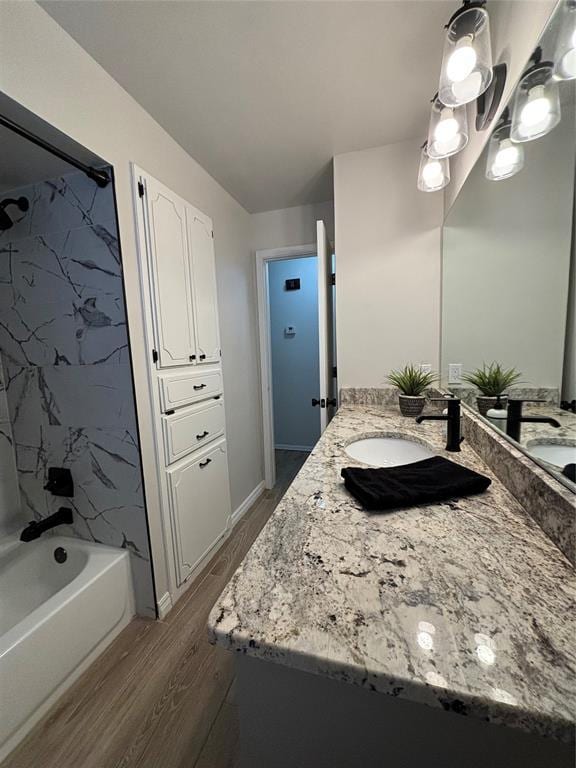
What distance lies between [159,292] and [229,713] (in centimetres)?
175

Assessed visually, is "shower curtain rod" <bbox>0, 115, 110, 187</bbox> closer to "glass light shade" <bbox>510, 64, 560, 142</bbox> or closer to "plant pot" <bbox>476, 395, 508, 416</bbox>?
"glass light shade" <bbox>510, 64, 560, 142</bbox>

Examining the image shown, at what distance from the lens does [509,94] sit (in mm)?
874

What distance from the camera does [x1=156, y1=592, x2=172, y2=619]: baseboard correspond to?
4.85 feet

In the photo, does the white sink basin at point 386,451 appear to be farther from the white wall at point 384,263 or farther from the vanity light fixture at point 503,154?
the vanity light fixture at point 503,154

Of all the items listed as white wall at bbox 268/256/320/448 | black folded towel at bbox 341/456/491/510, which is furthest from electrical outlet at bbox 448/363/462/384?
white wall at bbox 268/256/320/448

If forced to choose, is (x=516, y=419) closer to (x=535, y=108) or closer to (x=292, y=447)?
(x=535, y=108)

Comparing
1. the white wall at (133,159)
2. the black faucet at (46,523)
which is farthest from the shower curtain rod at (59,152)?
the black faucet at (46,523)

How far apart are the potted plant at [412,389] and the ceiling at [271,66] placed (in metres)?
1.35

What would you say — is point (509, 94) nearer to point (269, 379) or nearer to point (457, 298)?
point (457, 298)

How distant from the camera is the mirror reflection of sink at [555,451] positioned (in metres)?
0.63

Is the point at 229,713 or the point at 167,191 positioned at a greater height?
the point at 167,191

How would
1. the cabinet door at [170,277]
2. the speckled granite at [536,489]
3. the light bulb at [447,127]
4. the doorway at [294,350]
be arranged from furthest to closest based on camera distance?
the doorway at [294,350] < the cabinet door at [170,277] < the light bulb at [447,127] < the speckled granite at [536,489]

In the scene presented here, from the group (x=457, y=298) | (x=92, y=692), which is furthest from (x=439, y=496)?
(x=92, y=692)

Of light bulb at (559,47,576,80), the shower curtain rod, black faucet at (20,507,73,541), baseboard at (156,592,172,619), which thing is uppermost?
the shower curtain rod
